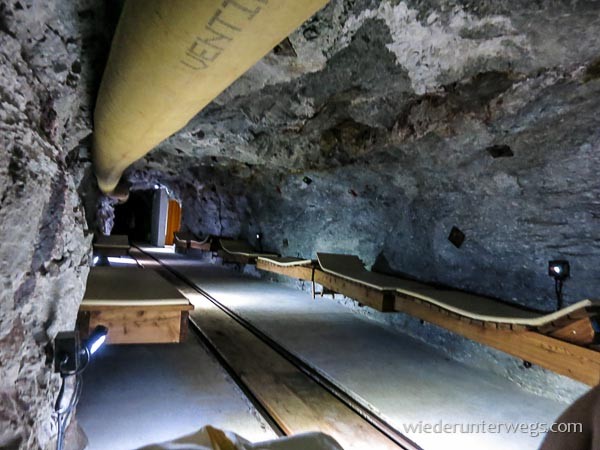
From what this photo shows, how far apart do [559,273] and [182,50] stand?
10.9ft

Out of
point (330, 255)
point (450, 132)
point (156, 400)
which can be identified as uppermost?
point (450, 132)

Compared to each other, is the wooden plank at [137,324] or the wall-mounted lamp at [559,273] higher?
the wall-mounted lamp at [559,273]

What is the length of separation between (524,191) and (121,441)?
3.66 m

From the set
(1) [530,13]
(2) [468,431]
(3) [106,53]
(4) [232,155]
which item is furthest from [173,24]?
(4) [232,155]

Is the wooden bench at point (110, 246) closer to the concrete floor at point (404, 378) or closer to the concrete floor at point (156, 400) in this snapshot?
the concrete floor at point (404, 378)

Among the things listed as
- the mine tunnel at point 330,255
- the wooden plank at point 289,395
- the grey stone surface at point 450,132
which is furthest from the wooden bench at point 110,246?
the wooden plank at point 289,395

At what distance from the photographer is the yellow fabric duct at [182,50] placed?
1187 mm

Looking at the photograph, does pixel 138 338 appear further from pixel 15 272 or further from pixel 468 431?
pixel 468 431

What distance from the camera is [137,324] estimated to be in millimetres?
2508

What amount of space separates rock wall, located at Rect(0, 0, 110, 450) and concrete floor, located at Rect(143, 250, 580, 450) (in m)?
2.12

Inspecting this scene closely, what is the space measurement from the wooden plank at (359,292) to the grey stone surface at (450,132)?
934mm

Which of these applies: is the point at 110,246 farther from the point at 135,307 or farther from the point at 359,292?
the point at 135,307

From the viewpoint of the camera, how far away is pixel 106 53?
255cm

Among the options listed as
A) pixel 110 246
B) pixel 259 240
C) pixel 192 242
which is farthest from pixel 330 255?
pixel 192 242
